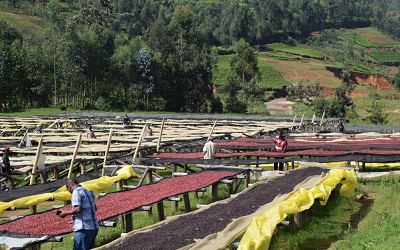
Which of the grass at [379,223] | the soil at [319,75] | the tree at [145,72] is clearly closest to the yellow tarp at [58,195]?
the grass at [379,223]

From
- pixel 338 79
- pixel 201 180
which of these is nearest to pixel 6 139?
pixel 201 180

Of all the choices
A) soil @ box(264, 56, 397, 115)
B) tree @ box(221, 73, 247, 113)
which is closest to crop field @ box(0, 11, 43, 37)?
tree @ box(221, 73, 247, 113)

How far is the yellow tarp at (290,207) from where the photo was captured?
9.23 metres

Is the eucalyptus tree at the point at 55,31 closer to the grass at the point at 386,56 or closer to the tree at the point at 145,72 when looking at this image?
the tree at the point at 145,72

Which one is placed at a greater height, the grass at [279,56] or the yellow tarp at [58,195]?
the grass at [279,56]

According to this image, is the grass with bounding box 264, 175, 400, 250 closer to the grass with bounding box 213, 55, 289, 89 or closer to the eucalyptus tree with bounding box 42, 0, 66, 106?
the eucalyptus tree with bounding box 42, 0, 66, 106

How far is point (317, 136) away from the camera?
30938 millimetres

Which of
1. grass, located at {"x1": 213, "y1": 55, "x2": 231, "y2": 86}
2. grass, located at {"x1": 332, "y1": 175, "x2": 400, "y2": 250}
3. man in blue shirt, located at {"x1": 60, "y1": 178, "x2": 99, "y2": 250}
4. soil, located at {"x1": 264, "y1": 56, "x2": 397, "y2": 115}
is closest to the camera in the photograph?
man in blue shirt, located at {"x1": 60, "y1": 178, "x2": 99, "y2": 250}

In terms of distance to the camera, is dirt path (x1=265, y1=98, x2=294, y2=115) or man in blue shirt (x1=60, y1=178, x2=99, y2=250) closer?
man in blue shirt (x1=60, y1=178, x2=99, y2=250)

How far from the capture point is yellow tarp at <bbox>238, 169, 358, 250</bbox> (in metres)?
9.23

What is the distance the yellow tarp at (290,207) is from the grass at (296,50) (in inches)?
4835

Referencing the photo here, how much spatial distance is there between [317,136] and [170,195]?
19.2 meters

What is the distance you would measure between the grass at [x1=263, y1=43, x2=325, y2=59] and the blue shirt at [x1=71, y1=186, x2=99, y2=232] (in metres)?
130

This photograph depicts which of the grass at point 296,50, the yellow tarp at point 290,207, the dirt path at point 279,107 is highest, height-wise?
the grass at point 296,50
